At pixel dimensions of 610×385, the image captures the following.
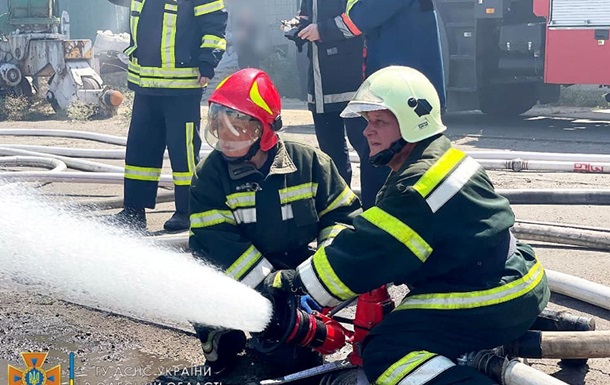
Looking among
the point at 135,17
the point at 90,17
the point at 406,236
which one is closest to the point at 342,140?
the point at 135,17

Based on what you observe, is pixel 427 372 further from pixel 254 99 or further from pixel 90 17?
pixel 90 17

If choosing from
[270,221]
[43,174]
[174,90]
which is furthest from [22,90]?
[270,221]

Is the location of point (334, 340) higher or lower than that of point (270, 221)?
lower

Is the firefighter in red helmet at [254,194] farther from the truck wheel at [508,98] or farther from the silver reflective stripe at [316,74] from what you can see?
the truck wheel at [508,98]

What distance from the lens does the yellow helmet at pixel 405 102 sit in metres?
3.08

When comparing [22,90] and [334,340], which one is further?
[22,90]

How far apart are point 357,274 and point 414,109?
2.00 ft

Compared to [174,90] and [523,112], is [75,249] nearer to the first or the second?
[174,90]

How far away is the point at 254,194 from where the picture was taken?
362 cm

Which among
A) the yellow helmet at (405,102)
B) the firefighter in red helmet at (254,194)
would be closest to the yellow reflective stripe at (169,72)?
the firefighter in red helmet at (254,194)

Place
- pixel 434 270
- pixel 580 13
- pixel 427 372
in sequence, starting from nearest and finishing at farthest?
pixel 427 372 < pixel 434 270 < pixel 580 13

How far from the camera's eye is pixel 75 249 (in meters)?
3.79

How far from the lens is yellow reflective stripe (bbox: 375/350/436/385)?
2877mm
